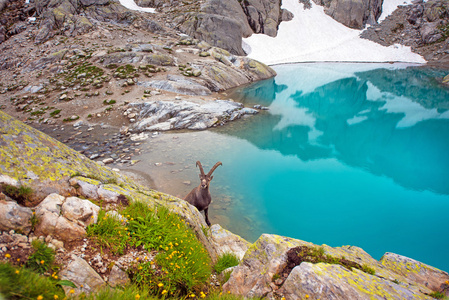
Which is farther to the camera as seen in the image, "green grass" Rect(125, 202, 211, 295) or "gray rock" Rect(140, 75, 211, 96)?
"gray rock" Rect(140, 75, 211, 96)

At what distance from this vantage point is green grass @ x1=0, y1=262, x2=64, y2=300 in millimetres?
1981

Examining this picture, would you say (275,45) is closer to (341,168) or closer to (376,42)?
(376,42)

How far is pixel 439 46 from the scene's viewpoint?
76.4 meters

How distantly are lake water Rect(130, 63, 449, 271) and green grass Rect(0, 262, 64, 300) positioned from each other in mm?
9637

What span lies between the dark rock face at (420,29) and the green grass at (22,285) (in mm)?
102938

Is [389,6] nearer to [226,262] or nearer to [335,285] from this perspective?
[226,262]

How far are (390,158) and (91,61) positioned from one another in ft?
149

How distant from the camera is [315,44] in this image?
9281 centimetres

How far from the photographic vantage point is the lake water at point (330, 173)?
11.9m

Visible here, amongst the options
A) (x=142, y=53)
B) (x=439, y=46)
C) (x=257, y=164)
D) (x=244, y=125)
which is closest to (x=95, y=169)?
(x=257, y=164)

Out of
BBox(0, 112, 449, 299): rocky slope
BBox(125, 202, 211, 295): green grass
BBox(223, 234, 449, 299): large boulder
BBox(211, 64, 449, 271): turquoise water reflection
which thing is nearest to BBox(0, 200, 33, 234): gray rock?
BBox(0, 112, 449, 299): rocky slope

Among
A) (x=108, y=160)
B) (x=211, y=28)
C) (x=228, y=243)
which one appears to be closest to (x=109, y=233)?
(x=228, y=243)

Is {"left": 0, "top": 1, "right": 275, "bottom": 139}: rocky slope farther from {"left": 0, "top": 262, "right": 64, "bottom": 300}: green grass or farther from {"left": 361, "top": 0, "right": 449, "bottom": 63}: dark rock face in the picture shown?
{"left": 361, "top": 0, "right": 449, "bottom": 63}: dark rock face

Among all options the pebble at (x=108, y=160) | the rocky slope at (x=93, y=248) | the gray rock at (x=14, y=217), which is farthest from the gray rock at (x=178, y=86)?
the gray rock at (x=14, y=217)
